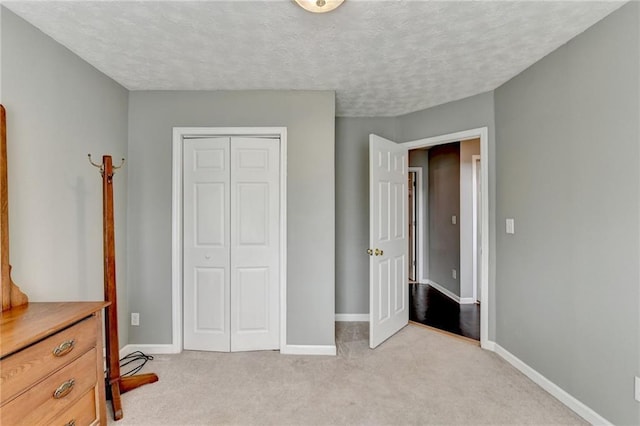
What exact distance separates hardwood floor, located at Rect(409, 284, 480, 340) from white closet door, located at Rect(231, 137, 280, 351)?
5.98ft

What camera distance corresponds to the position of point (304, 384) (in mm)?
2146

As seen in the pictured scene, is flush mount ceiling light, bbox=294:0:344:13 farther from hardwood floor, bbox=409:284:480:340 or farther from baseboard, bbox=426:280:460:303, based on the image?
baseboard, bbox=426:280:460:303

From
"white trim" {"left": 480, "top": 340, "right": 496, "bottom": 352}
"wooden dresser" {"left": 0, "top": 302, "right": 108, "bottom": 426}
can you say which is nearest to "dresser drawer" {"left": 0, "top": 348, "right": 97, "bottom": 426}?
"wooden dresser" {"left": 0, "top": 302, "right": 108, "bottom": 426}

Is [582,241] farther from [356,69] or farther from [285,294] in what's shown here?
[285,294]

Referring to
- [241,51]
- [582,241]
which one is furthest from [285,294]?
[582,241]

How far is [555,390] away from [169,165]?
3469 mm

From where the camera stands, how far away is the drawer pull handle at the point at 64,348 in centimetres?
131

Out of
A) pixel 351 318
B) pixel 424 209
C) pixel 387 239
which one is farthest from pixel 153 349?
pixel 424 209

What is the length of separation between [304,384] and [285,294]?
0.75 m

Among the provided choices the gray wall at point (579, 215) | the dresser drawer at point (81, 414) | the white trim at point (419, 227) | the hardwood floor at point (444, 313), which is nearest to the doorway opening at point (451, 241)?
the hardwood floor at point (444, 313)

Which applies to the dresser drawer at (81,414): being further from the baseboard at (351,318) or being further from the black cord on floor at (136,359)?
the baseboard at (351,318)

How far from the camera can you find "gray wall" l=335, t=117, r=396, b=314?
3.50 metres

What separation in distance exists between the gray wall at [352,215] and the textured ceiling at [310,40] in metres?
0.92

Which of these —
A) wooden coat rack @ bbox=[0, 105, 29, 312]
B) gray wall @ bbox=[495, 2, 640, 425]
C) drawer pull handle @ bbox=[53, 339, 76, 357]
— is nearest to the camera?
drawer pull handle @ bbox=[53, 339, 76, 357]
